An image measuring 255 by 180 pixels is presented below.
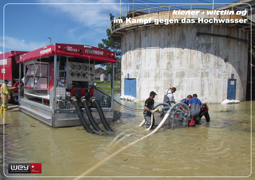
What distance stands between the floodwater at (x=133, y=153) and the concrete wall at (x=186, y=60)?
10.7 m

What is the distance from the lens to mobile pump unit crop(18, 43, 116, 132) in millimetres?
7652

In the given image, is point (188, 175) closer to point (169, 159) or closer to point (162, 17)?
point (169, 159)

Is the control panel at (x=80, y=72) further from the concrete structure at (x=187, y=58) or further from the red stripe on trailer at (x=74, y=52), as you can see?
the concrete structure at (x=187, y=58)

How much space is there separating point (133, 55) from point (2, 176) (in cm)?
1733

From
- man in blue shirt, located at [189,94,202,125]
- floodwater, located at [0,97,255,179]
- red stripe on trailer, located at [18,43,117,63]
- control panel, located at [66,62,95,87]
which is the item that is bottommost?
floodwater, located at [0,97,255,179]

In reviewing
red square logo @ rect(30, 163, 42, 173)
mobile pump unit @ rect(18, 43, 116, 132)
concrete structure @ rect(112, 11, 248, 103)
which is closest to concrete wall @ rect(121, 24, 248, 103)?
concrete structure @ rect(112, 11, 248, 103)

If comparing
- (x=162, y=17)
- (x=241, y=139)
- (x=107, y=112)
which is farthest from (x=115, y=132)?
(x=162, y=17)

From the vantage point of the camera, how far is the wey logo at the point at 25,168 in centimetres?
400

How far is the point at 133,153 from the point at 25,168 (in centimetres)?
248

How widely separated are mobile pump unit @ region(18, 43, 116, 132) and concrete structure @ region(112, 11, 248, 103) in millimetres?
9534

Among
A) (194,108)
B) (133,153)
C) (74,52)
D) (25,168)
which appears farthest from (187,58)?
(25,168)

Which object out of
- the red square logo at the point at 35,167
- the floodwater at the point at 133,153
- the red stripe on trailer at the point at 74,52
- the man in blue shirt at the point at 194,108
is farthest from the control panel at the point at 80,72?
the red square logo at the point at 35,167

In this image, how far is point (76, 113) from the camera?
8023 millimetres

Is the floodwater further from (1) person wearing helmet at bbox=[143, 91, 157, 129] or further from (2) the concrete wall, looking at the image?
(2) the concrete wall
